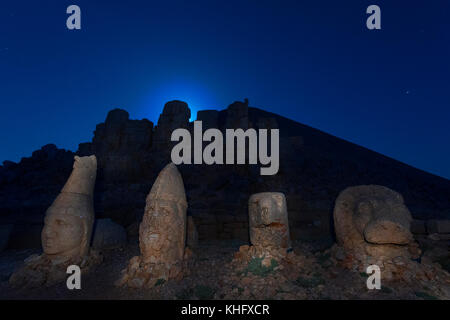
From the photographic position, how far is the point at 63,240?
17.2ft

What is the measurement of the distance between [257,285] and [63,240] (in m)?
4.49

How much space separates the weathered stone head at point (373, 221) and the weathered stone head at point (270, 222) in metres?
1.34

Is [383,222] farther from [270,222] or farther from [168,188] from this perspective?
[168,188]

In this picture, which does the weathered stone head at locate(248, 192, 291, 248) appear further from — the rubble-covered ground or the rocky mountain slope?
the rocky mountain slope

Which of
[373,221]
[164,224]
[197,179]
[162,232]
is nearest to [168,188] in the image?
[164,224]

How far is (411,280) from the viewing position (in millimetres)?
4344

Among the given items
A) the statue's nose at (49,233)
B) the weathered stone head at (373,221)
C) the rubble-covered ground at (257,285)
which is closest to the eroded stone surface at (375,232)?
the weathered stone head at (373,221)

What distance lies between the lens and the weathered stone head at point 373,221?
4664mm

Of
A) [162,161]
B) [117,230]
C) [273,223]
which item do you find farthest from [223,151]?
[273,223]

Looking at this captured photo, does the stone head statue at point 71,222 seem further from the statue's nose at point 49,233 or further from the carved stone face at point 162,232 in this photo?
the carved stone face at point 162,232

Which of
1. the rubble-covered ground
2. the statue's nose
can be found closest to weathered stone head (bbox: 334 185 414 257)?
the rubble-covered ground

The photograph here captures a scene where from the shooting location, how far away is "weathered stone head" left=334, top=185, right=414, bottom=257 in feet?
15.3

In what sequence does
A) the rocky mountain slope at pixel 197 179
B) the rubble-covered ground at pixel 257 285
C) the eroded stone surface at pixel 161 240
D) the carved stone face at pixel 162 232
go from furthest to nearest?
the rocky mountain slope at pixel 197 179 < the carved stone face at pixel 162 232 < the eroded stone surface at pixel 161 240 < the rubble-covered ground at pixel 257 285
